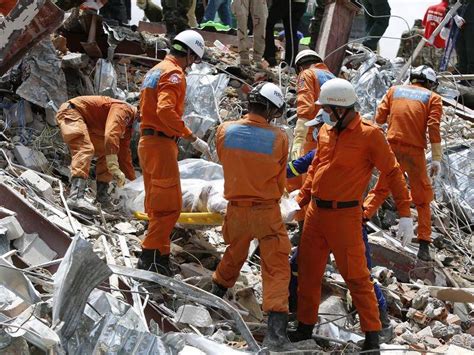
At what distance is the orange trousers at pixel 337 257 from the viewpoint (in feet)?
16.5

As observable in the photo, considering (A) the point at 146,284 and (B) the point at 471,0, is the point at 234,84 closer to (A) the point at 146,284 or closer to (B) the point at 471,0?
(B) the point at 471,0

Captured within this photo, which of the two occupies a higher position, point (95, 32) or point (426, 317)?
point (95, 32)

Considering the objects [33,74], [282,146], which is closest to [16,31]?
[33,74]

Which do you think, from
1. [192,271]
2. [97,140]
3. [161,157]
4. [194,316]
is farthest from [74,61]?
[194,316]

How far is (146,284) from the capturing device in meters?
5.55

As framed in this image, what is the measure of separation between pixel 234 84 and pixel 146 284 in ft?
15.7

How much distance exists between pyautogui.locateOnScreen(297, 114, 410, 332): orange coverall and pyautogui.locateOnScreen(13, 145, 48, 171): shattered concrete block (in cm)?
338

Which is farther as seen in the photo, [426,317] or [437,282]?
[437,282]

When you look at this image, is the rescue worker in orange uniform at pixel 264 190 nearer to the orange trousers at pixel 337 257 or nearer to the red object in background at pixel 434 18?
the orange trousers at pixel 337 257

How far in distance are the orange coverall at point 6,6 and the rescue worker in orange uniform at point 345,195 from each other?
4264 mm

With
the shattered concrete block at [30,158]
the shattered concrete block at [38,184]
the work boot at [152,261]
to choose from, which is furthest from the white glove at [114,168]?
the work boot at [152,261]

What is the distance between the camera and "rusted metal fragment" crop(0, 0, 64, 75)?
7.68 m

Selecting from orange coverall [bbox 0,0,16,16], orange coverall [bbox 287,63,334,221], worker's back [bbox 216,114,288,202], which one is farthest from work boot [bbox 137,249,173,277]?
orange coverall [bbox 0,0,16,16]

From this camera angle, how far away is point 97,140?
292 inches
